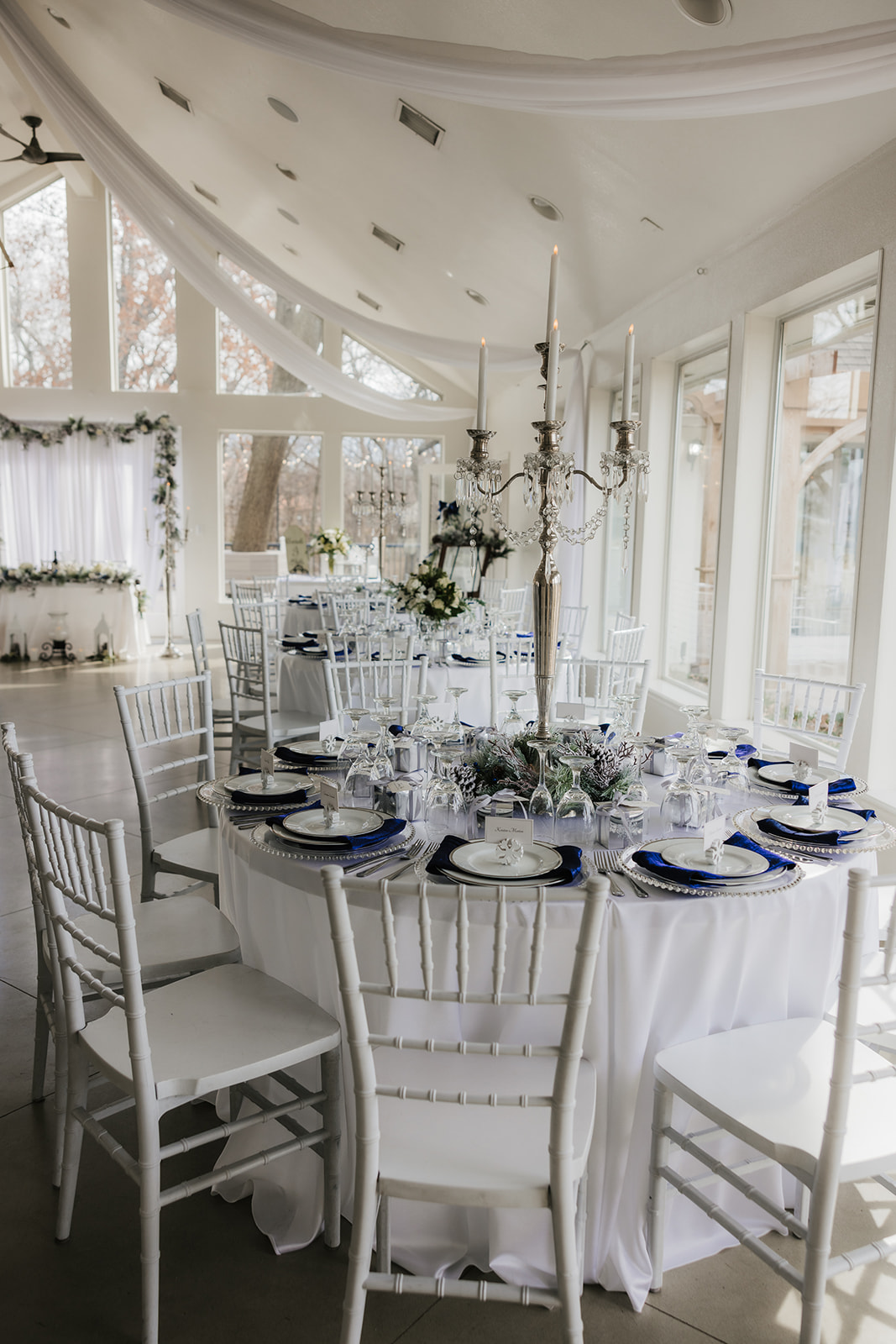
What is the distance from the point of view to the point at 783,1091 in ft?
5.72

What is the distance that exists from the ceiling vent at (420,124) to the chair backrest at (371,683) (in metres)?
3.00

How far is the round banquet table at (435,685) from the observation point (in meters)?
4.80

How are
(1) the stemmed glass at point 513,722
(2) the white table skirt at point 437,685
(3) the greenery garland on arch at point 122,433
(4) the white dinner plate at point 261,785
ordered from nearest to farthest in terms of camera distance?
(4) the white dinner plate at point 261,785
(1) the stemmed glass at point 513,722
(2) the white table skirt at point 437,685
(3) the greenery garland on arch at point 122,433

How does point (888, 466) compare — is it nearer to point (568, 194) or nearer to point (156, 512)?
point (568, 194)

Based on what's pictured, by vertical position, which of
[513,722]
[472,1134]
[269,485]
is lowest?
[472,1134]

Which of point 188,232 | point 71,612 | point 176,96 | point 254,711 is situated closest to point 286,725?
point 254,711

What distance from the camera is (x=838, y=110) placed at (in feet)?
11.3

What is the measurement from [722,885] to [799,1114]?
1.38 ft

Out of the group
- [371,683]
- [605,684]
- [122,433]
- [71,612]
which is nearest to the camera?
[605,684]

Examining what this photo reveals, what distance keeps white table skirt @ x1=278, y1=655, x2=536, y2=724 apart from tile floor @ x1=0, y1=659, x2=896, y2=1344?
2.49m

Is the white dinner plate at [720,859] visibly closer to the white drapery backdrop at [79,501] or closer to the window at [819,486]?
the window at [819,486]

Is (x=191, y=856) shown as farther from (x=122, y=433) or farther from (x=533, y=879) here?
(x=122, y=433)

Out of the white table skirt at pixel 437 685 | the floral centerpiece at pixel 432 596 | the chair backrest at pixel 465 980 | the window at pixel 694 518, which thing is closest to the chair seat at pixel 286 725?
the white table skirt at pixel 437 685

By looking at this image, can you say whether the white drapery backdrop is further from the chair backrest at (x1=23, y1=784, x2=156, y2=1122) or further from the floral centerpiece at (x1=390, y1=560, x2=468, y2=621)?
the chair backrest at (x1=23, y1=784, x2=156, y2=1122)
